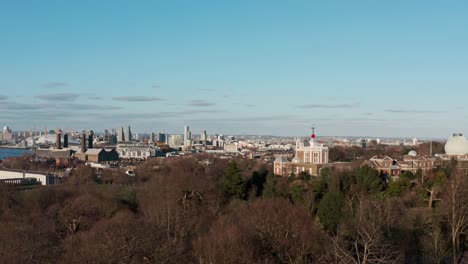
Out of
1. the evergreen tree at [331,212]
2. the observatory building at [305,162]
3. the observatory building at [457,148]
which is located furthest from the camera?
the observatory building at [457,148]

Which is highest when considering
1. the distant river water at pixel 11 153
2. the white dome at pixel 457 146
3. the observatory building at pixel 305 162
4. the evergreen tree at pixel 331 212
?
the white dome at pixel 457 146

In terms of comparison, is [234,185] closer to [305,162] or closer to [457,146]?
[305,162]

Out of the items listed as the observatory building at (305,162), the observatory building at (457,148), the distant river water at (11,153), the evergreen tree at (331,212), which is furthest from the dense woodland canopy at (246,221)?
the distant river water at (11,153)

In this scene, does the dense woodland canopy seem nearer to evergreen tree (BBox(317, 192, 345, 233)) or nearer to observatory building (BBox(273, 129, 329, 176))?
evergreen tree (BBox(317, 192, 345, 233))

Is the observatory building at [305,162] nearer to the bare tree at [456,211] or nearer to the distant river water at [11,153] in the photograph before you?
the bare tree at [456,211]

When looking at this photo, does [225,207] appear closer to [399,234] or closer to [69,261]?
[399,234]

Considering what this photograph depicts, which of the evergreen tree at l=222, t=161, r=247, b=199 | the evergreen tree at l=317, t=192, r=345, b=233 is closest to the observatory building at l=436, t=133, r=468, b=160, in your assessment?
the evergreen tree at l=222, t=161, r=247, b=199
